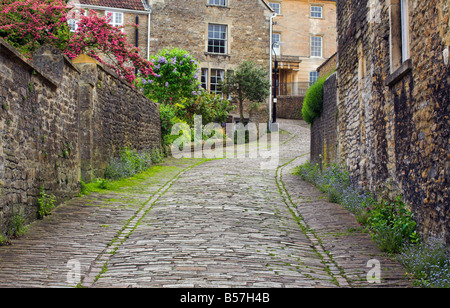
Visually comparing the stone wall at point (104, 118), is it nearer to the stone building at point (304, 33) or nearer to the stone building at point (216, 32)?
the stone building at point (216, 32)

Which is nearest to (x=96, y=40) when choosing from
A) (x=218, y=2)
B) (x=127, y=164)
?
(x=127, y=164)

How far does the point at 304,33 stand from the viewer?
142ft

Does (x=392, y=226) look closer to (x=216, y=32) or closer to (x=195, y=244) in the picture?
(x=195, y=244)

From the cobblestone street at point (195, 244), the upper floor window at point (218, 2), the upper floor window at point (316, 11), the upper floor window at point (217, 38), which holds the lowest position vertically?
the cobblestone street at point (195, 244)

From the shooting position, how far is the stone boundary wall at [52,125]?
22.2 ft

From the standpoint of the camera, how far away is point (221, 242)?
6.61m

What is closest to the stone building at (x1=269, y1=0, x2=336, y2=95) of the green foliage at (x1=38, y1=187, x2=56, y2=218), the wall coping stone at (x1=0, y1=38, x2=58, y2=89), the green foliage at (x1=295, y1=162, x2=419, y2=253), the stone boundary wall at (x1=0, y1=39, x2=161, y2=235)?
the stone boundary wall at (x1=0, y1=39, x2=161, y2=235)

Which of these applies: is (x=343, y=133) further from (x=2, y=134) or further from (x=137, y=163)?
(x=2, y=134)

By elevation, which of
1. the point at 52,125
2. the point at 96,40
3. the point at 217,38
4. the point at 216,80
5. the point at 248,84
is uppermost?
the point at 217,38

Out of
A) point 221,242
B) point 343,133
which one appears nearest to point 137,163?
point 343,133

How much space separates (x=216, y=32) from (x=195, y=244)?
25974 millimetres

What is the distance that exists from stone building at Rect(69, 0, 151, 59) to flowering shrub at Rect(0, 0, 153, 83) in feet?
50.2

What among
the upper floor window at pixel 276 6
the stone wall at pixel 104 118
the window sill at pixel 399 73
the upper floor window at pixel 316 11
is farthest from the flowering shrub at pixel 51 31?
the upper floor window at pixel 316 11
